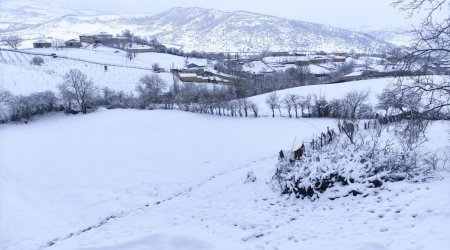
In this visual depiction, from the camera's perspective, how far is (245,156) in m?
30.7

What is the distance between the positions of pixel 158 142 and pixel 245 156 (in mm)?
11539

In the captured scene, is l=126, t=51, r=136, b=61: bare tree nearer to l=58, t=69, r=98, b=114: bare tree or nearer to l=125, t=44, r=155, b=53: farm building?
l=125, t=44, r=155, b=53: farm building

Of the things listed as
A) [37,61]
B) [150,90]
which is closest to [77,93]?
[150,90]

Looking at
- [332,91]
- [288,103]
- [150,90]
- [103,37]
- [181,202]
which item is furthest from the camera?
[103,37]

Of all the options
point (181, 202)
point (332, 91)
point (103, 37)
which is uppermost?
point (103, 37)

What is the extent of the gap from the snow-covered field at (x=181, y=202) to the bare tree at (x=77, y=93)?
17.2m

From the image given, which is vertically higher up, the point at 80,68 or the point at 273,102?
the point at 80,68

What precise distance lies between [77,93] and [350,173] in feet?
183

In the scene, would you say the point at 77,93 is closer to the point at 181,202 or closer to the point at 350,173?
the point at 181,202

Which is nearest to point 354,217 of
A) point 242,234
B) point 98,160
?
point 242,234

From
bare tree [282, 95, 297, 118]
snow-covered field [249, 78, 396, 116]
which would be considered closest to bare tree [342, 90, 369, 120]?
snow-covered field [249, 78, 396, 116]

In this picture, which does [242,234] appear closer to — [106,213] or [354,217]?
[354,217]

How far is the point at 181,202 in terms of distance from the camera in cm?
1714

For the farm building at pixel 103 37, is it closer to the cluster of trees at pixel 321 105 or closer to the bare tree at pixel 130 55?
the bare tree at pixel 130 55
